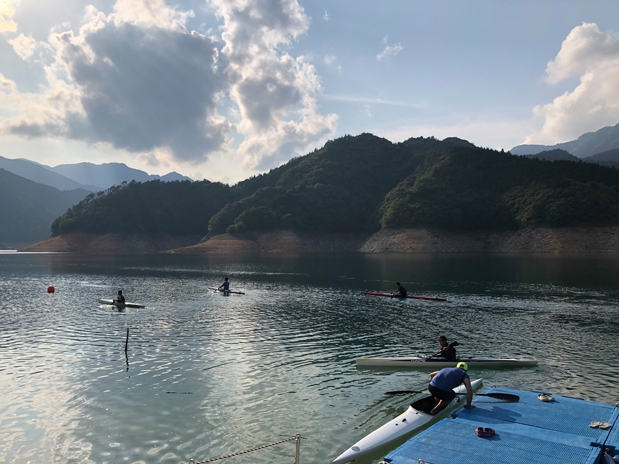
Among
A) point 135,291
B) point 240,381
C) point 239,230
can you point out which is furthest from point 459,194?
point 240,381

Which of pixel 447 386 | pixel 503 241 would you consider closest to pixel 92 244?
pixel 503 241

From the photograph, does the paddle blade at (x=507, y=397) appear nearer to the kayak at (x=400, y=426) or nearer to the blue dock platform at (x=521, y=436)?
the blue dock platform at (x=521, y=436)

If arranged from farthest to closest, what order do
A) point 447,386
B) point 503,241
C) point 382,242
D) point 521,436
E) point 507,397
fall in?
1. point 382,242
2. point 503,241
3. point 507,397
4. point 447,386
5. point 521,436

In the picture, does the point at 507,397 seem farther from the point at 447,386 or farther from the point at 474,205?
the point at 474,205

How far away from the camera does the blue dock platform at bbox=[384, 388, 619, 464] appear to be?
433 inches

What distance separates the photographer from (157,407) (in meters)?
16.7

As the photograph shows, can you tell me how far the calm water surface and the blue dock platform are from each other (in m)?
1.97

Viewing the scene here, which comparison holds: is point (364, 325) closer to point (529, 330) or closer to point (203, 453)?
point (529, 330)

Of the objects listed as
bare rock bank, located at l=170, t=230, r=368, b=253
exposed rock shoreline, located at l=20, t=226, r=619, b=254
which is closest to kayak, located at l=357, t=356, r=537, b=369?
exposed rock shoreline, located at l=20, t=226, r=619, b=254

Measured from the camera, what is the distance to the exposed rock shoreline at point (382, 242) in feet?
436

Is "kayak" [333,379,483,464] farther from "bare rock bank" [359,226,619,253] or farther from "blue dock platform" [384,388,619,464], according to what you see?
"bare rock bank" [359,226,619,253]

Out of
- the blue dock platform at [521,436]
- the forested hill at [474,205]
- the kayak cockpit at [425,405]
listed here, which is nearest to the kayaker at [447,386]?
the kayak cockpit at [425,405]

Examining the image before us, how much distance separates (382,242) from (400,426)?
6029 inches

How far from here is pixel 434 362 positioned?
69.5 feet
